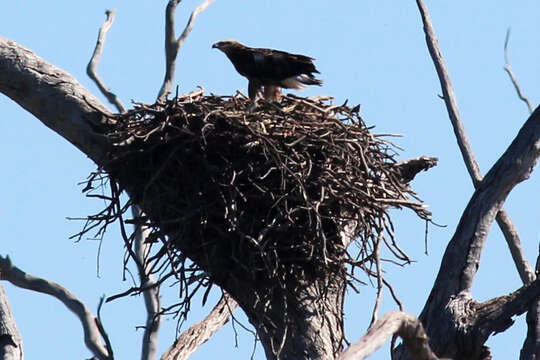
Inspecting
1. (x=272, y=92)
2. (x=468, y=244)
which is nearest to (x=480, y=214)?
(x=468, y=244)

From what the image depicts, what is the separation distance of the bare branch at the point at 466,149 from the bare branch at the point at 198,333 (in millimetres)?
1903

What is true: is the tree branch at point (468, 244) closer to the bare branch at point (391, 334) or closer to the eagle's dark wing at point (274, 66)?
the bare branch at point (391, 334)

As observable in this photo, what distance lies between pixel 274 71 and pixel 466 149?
1558 mm

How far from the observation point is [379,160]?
7.48 meters

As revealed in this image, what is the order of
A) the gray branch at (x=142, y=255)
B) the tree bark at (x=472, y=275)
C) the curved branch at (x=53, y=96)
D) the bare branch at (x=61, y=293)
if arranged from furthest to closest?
the gray branch at (x=142, y=255) → the bare branch at (x=61, y=293) → the curved branch at (x=53, y=96) → the tree bark at (x=472, y=275)

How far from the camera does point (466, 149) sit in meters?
7.94

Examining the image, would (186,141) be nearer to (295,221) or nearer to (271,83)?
(295,221)

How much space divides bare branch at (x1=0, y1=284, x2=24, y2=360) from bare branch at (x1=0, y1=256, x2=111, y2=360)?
2302 mm

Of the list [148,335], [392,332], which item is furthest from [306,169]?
[148,335]

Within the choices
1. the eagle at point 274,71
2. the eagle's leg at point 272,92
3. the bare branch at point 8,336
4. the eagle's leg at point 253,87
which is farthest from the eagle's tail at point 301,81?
the bare branch at point 8,336

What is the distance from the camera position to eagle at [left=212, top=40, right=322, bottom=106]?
339 inches

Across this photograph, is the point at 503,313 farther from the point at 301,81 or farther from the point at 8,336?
the point at 8,336

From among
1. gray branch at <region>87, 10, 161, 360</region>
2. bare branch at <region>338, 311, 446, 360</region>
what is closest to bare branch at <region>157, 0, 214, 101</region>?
gray branch at <region>87, 10, 161, 360</region>

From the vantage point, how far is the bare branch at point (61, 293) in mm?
9352
